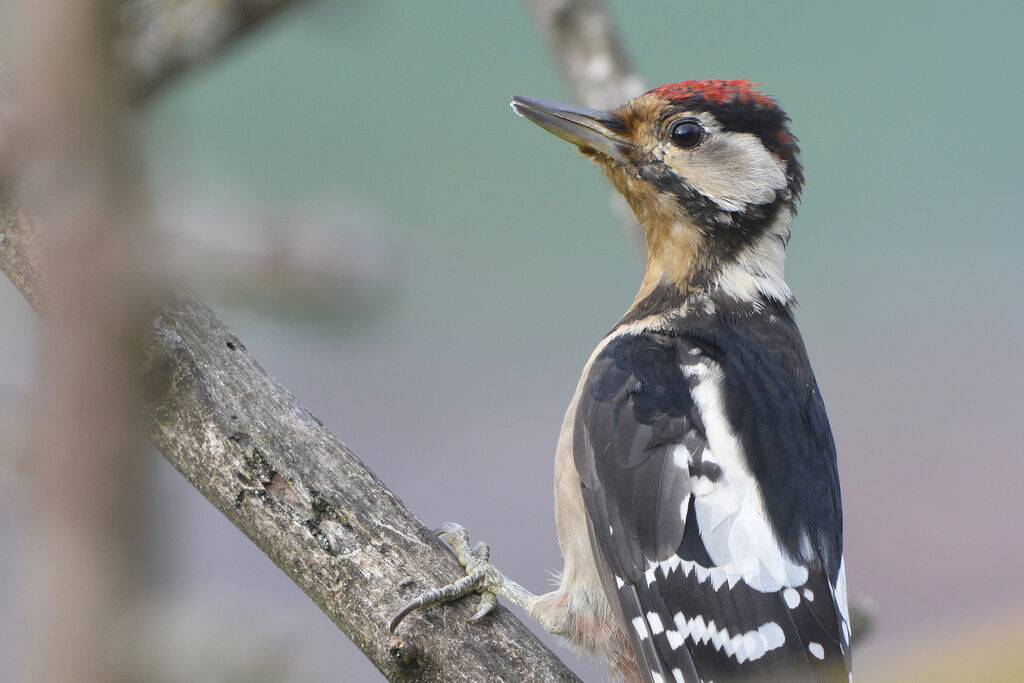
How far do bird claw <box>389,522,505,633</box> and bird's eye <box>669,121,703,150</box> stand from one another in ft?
2.73

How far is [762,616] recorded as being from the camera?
142 cm

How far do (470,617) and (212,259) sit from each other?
111 cm

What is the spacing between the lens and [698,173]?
5.89 feet

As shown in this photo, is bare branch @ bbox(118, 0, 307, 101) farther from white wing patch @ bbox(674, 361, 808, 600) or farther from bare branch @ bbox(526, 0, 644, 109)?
white wing patch @ bbox(674, 361, 808, 600)

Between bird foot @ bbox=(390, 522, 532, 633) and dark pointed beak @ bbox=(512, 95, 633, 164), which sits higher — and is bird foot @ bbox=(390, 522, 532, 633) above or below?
below

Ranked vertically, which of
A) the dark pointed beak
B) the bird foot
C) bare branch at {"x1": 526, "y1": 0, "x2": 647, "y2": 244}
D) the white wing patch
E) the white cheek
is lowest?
the white wing patch

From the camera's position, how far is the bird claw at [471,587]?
1259mm

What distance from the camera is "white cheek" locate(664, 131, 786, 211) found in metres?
1.80

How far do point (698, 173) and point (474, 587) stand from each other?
888mm

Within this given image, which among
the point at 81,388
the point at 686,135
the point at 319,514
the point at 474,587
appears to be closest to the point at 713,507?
the point at 474,587

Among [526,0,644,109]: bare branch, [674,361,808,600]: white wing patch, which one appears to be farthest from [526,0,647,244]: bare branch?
[674,361,808,600]: white wing patch

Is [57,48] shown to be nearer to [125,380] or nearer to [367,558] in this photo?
[125,380]

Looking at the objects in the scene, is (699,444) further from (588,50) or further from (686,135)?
(588,50)

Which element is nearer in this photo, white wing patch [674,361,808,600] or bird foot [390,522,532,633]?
bird foot [390,522,532,633]
